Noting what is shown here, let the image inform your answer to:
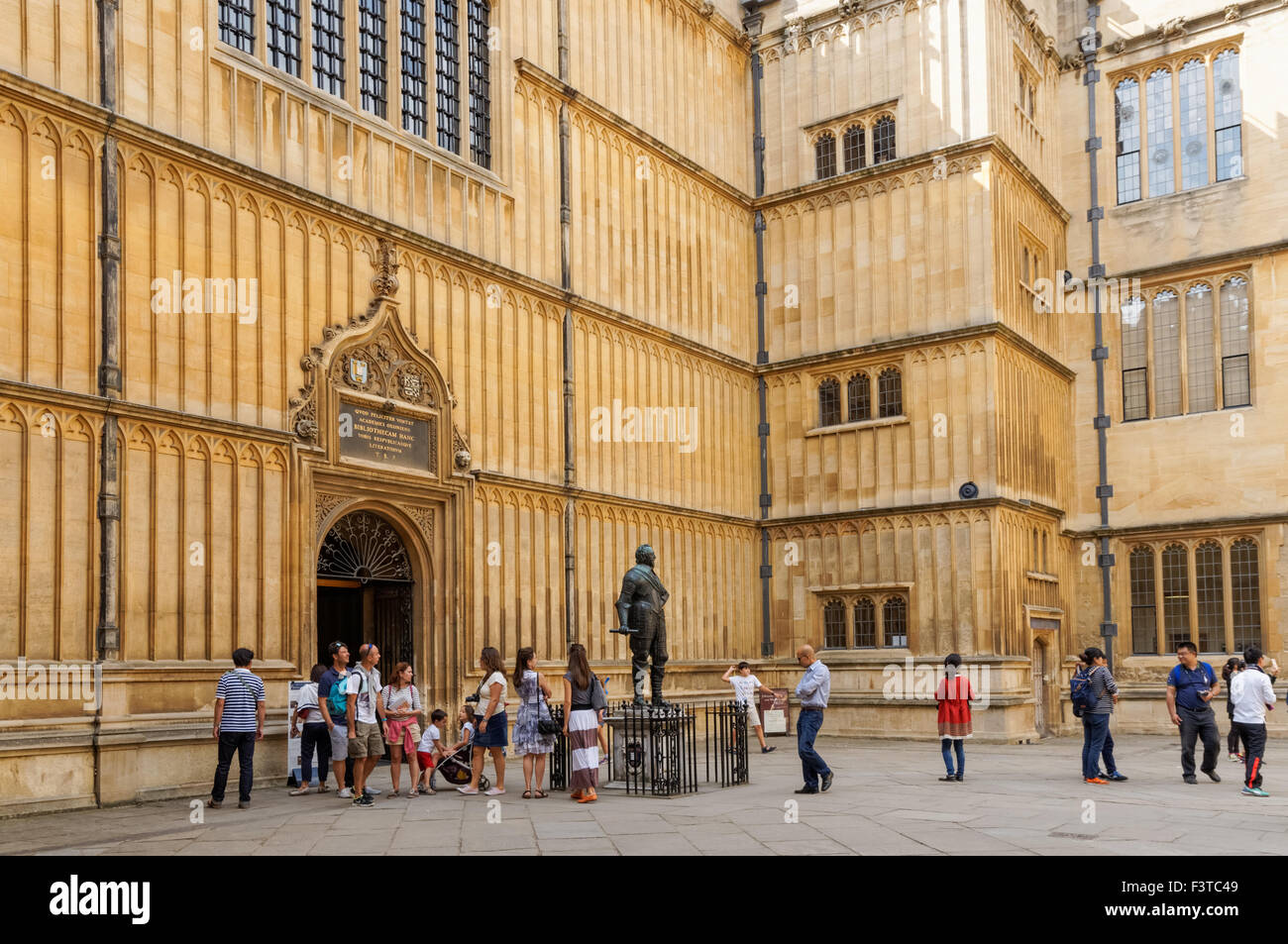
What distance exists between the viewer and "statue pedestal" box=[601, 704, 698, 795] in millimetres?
13953

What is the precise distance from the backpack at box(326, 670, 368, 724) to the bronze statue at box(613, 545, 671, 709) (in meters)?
2.90

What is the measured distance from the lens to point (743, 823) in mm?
11688

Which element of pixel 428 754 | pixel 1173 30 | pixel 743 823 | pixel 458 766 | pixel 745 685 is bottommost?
pixel 743 823

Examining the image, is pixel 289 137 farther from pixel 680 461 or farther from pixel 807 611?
pixel 807 611

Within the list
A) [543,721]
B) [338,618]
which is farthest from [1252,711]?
[338,618]

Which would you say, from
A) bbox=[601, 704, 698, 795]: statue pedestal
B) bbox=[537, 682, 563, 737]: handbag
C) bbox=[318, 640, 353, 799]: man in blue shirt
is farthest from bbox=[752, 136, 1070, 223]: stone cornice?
bbox=[318, 640, 353, 799]: man in blue shirt

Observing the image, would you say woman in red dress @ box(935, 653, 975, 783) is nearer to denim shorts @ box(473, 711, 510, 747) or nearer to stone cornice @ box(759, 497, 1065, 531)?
denim shorts @ box(473, 711, 510, 747)

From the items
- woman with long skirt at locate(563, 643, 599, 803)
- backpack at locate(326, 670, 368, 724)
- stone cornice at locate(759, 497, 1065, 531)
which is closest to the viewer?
woman with long skirt at locate(563, 643, 599, 803)

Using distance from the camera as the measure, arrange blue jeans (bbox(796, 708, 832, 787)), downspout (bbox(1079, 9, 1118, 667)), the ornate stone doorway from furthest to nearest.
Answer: downspout (bbox(1079, 9, 1118, 667)), the ornate stone doorway, blue jeans (bbox(796, 708, 832, 787))

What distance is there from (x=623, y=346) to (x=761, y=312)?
16.7 feet

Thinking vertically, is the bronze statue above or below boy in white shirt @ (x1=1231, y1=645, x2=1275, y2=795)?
above

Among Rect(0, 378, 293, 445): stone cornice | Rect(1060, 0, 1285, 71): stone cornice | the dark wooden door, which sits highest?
Rect(1060, 0, 1285, 71): stone cornice

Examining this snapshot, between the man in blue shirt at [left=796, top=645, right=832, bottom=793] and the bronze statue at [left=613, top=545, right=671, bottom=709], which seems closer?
the bronze statue at [left=613, top=545, right=671, bottom=709]

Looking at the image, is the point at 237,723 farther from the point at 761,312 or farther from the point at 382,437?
the point at 761,312
